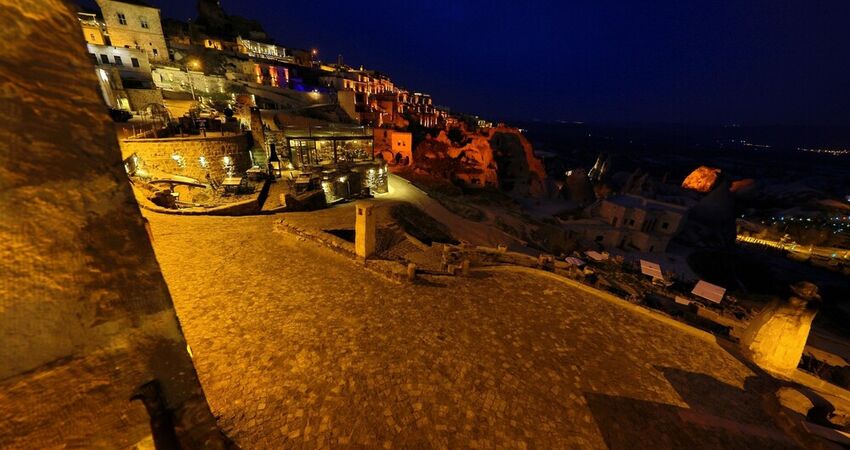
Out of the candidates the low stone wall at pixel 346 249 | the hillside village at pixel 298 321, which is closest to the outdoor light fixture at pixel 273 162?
the hillside village at pixel 298 321

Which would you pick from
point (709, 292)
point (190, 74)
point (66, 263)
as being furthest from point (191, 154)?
point (709, 292)

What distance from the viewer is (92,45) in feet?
94.5

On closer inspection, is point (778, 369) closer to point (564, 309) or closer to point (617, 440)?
point (564, 309)

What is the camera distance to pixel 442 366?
736 cm

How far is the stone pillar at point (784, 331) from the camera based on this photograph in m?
7.56

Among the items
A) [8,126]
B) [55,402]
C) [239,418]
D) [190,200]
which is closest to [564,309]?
[239,418]

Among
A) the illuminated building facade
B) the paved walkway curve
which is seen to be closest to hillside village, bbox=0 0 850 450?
the paved walkway curve

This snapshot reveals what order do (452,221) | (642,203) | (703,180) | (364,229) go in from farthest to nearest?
(703,180) < (642,203) < (452,221) < (364,229)

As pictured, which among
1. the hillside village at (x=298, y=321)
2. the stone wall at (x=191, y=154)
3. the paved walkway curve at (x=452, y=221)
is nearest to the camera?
the hillside village at (x=298, y=321)

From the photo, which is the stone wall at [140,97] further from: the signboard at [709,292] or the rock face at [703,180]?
the rock face at [703,180]

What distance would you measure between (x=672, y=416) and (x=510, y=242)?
849 inches

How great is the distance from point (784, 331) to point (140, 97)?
1696 inches

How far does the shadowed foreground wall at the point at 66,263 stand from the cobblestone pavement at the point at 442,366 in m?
3.79

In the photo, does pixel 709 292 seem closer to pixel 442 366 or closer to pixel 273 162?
pixel 442 366
